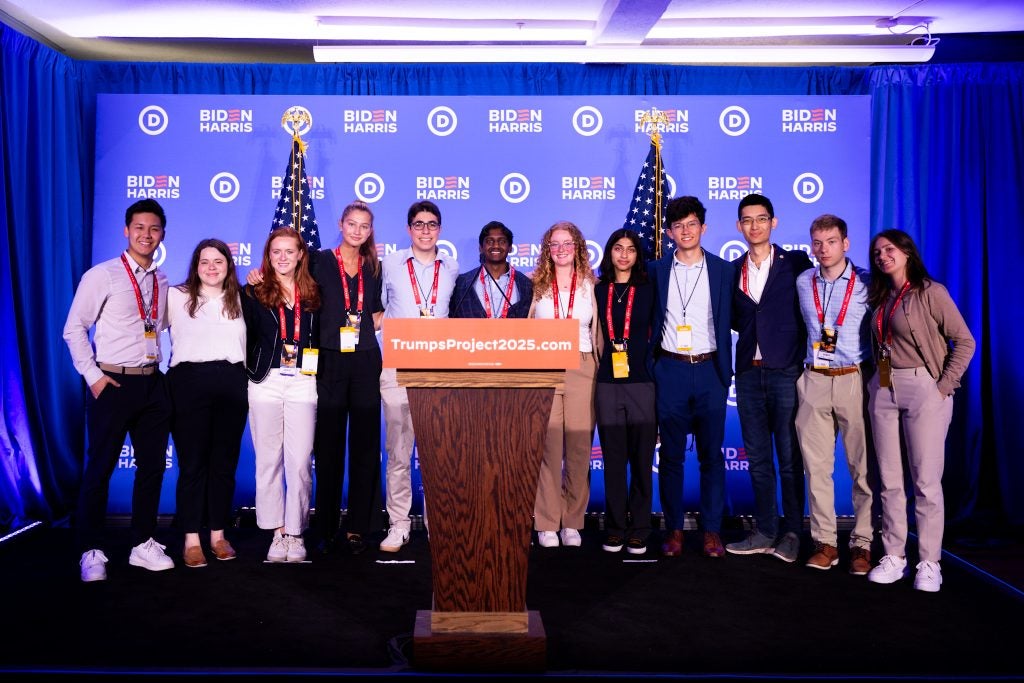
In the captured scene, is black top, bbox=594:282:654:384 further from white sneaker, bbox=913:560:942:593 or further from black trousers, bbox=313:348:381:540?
white sneaker, bbox=913:560:942:593

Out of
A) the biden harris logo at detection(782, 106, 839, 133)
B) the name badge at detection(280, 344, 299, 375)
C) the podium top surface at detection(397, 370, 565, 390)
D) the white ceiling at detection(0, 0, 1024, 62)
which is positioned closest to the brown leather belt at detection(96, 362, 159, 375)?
the name badge at detection(280, 344, 299, 375)

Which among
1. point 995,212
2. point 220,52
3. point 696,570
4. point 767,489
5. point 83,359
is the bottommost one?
point 696,570

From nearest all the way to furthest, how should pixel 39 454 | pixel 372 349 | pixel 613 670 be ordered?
1. pixel 613 670
2. pixel 372 349
3. pixel 39 454

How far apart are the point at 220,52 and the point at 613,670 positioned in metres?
5.32

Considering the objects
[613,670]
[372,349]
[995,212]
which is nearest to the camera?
[613,670]

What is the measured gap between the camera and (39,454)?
488 centimetres

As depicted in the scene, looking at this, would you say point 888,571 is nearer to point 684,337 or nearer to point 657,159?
point 684,337

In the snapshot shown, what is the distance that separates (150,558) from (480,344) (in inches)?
94.1

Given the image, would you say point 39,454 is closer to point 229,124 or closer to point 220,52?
point 229,124

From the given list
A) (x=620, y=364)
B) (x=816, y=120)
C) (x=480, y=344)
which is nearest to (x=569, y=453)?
(x=620, y=364)

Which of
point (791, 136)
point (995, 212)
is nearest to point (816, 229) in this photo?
point (791, 136)

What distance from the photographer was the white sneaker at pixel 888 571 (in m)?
3.56

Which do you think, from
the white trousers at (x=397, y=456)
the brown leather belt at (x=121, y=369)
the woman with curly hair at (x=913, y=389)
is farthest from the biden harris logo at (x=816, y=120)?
the brown leather belt at (x=121, y=369)

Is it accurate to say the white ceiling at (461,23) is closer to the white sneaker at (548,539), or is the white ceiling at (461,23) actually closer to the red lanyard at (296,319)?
the red lanyard at (296,319)
